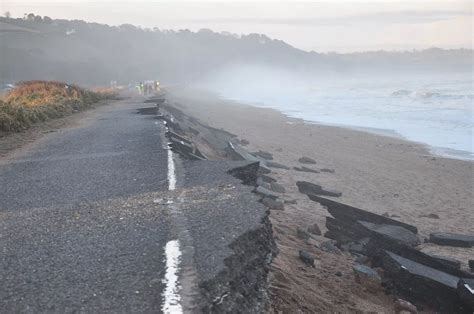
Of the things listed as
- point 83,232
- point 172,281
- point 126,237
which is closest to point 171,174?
point 83,232

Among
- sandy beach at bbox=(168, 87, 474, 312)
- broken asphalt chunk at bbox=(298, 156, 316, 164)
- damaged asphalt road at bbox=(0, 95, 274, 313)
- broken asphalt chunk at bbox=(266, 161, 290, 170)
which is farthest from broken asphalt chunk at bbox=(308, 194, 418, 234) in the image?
broken asphalt chunk at bbox=(298, 156, 316, 164)

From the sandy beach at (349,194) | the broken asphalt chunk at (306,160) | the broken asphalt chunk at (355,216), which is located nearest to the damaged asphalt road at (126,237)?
the sandy beach at (349,194)

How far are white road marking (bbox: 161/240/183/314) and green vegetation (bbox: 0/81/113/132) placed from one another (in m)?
9.80

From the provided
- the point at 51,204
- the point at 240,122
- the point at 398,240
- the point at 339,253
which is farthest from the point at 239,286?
the point at 240,122

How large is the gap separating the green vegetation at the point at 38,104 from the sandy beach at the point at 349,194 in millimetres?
6221

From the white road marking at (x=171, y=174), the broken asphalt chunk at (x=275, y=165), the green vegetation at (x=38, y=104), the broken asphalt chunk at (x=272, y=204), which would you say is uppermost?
the white road marking at (x=171, y=174)

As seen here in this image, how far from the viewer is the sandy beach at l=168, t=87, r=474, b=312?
16.5ft

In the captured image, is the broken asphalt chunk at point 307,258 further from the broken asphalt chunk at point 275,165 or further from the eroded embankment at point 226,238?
the broken asphalt chunk at point 275,165

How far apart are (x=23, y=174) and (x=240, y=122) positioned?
69.8 ft

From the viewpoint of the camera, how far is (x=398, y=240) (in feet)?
22.2

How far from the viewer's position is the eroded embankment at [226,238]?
3.45 meters

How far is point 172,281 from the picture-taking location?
11.2 feet

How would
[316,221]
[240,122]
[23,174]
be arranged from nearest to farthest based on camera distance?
[23,174], [316,221], [240,122]

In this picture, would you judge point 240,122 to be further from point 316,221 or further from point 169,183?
point 169,183
